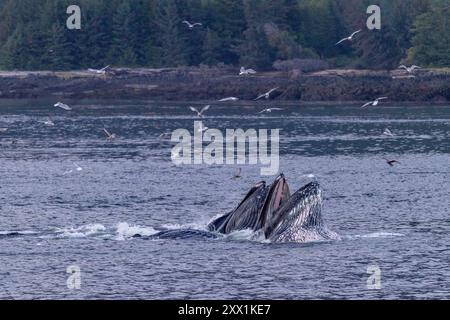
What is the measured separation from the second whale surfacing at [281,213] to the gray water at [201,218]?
513 millimetres

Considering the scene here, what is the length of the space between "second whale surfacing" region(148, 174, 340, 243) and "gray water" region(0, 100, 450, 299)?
1.62 ft

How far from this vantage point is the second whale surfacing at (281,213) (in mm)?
39625

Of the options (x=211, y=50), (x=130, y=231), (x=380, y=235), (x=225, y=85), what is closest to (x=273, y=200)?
(x=380, y=235)

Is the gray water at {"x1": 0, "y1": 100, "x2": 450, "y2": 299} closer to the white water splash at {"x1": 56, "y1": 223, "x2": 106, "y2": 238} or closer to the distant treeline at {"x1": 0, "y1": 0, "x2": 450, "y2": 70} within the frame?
the white water splash at {"x1": 56, "y1": 223, "x2": 106, "y2": 238}

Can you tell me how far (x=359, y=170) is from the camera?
65688mm

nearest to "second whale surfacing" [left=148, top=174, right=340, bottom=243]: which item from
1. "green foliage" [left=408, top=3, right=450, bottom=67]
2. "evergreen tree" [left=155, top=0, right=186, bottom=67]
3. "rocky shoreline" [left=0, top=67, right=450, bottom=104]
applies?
"rocky shoreline" [left=0, top=67, right=450, bottom=104]

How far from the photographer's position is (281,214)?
40.0m

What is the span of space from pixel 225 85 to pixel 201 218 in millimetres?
88359

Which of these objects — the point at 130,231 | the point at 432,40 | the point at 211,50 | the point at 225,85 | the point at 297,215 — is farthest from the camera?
the point at 211,50

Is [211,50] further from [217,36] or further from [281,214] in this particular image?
[281,214]

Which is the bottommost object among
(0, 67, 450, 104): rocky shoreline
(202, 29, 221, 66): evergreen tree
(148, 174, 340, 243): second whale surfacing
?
(0, 67, 450, 104): rocky shoreline

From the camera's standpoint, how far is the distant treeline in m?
150

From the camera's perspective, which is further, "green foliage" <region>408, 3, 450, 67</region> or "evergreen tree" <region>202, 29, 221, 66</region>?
"evergreen tree" <region>202, 29, 221, 66</region>

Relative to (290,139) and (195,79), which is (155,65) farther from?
(290,139)
